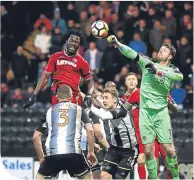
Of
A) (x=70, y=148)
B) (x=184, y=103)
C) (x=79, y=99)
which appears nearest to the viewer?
(x=70, y=148)

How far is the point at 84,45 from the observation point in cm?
2425

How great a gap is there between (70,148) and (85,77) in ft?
10.1

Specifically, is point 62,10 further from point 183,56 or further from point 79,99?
point 79,99

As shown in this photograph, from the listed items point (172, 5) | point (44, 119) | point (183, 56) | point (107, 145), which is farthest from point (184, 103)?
point (44, 119)

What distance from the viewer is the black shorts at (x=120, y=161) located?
15.7m

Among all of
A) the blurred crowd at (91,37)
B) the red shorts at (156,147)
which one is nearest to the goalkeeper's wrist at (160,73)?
the red shorts at (156,147)

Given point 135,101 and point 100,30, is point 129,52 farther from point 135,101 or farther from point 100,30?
point 135,101

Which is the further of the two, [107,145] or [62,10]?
[62,10]

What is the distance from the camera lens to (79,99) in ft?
52.6

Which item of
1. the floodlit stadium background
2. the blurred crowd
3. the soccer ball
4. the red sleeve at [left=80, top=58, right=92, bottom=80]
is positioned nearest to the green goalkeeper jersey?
the soccer ball

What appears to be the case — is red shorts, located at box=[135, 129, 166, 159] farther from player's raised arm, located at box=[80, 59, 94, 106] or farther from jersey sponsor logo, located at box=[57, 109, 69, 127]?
jersey sponsor logo, located at box=[57, 109, 69, 127]

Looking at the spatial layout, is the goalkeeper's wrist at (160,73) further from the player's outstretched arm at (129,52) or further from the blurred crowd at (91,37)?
the blurred crowd at (91,37)

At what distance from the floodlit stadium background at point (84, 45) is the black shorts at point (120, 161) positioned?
5742 millimetres

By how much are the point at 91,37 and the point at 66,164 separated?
11.3 meters
